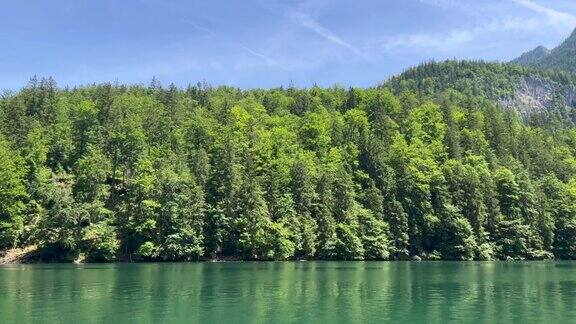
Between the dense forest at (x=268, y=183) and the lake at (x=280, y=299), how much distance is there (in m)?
41.3

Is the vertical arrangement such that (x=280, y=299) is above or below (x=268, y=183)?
below

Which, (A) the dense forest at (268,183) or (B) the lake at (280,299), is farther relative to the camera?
(A) the dense forest at (268,183)

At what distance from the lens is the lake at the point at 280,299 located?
32.8 meters

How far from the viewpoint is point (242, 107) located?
155 meters

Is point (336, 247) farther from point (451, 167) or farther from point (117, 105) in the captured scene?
point (117, 105)

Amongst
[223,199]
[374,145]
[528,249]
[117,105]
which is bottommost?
[528,249]

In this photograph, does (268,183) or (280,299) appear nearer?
(280,299)

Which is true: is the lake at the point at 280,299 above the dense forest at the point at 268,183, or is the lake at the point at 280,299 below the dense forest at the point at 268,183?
below

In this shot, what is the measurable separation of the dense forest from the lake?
41.3m

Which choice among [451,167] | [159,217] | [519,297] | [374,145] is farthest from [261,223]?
[519,297]

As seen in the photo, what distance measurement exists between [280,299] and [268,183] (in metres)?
71.9

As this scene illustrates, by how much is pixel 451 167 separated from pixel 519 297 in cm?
9179

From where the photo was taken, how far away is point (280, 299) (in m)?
40.7

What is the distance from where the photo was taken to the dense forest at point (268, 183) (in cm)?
10038
